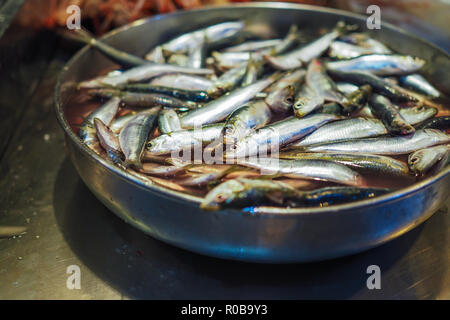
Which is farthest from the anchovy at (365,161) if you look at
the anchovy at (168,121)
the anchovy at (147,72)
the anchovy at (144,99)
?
the anchovy at (147,72)

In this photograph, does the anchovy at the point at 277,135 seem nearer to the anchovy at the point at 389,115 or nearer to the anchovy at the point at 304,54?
the anchovy at the point at 389,115

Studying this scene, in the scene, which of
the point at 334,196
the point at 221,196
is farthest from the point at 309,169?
the point at 221,196

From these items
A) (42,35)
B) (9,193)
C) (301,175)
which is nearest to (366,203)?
(301,175)

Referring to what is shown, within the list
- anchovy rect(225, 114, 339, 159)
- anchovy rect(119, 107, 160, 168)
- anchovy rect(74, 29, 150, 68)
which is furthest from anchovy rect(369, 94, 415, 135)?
anchovy rect(74, 29, 150, 68)

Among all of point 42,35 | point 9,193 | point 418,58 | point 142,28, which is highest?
point 418,58

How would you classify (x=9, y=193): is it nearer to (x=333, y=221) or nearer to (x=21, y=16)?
(x=21, y=16)

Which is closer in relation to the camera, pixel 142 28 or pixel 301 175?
pixel 301 175

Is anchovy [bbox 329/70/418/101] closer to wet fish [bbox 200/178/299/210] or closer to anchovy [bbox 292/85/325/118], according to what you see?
anchovy [bbox 292/85/325/118]
